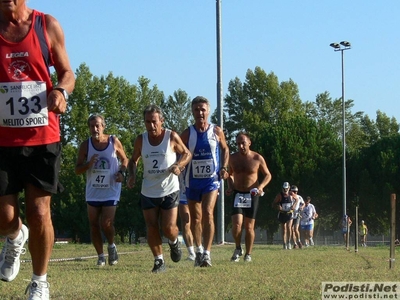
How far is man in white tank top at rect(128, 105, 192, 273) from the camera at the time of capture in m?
11.4

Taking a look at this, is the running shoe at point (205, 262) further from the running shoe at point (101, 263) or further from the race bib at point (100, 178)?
the race bib at point (100, 178)

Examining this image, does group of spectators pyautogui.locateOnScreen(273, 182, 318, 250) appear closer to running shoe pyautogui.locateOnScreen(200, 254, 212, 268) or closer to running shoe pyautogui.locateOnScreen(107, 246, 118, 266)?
running shoe pyautogui.locateOnScreen(107, 246, 118, 266)

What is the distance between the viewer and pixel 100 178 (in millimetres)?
13352

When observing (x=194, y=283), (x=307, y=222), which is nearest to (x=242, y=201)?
(x=194, y=283)

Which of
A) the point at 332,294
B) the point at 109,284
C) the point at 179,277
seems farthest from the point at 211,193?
the point at 332,294

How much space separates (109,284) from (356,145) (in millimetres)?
84197

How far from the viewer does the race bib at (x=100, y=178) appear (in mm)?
13242

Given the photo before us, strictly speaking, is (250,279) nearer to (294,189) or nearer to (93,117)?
(93,117)

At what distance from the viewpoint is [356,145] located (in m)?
91.0

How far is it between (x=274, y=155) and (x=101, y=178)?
187 ft

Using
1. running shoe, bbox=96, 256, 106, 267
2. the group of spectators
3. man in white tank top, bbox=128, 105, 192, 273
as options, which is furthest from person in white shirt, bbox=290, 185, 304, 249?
man in white tank top, bbox=128, 105, 192, 273

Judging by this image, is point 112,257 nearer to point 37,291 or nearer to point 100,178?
point 100,178

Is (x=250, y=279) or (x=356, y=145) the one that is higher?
(x=356, y=145)

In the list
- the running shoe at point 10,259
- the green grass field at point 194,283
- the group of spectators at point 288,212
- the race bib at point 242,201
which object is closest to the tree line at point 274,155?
the group of spectators at point 288,212
